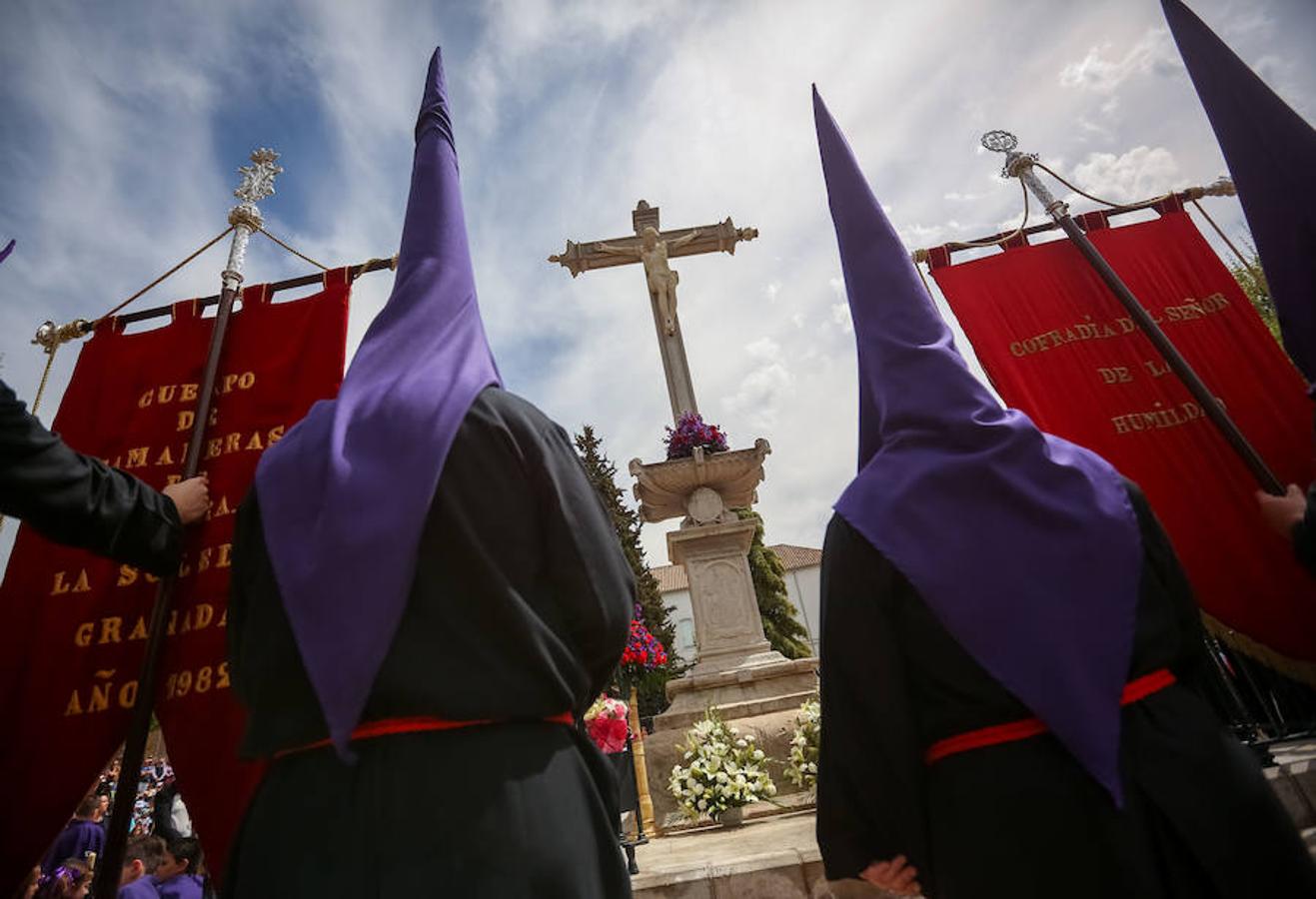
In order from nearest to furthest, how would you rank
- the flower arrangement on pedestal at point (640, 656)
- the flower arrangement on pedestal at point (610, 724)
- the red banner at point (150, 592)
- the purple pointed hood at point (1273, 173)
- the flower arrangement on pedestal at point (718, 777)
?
the red banner at point (150, 592) → the purple pointed hood at point (1273, 173) → the flower arrangement on pedestal at point (610, 724) → the flower arrangement on pedestal at point (718, 777) → the flower arrangement on pedestal at point (640, 656)

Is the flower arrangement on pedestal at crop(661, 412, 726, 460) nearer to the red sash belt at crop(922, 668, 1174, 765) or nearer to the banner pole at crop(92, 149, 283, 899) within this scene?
the banner pole at crop(92, 149, 283, 899)

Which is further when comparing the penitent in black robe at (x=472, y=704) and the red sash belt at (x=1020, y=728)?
the red sash belt at (x=1020, y=728)

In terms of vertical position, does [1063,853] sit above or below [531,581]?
below

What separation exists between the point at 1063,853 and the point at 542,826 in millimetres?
1091

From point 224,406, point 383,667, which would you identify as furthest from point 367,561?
point 224,406

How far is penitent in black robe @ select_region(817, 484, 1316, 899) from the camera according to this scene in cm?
143

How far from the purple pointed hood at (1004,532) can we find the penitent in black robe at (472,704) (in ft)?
2.48

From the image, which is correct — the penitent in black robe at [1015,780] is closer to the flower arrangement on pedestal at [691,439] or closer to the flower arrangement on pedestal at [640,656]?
the flower arrangement on pedestal at [640,656]

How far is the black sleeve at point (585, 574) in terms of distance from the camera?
1516 millimetres

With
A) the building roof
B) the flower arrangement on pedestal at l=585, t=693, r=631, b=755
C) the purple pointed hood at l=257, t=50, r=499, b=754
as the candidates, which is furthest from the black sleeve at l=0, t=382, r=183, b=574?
the building roof

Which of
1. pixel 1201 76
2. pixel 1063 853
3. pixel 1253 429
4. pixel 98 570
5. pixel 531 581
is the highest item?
pixel 1201 76

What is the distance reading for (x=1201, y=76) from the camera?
11.3 ft

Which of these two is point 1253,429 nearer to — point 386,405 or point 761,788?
point 761,788

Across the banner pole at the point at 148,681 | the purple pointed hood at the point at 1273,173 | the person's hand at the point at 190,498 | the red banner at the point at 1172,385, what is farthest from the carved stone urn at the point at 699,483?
the person's hand at the point at 190,498
